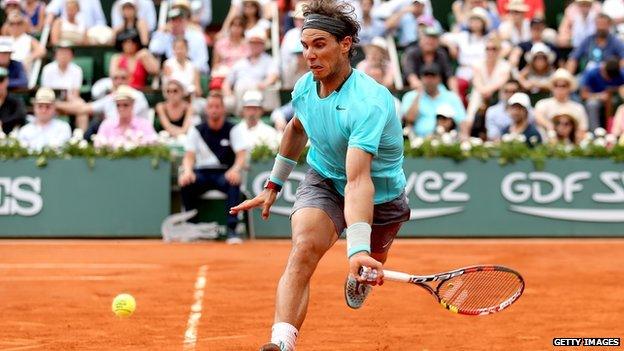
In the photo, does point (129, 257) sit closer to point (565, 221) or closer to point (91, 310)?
point (91, 310)

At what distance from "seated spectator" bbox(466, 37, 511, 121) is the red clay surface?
2607 millimetres

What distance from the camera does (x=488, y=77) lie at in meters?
15.8

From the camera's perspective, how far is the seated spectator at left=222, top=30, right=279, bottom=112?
1563 cm

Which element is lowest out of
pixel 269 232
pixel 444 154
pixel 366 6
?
pixel 269 232

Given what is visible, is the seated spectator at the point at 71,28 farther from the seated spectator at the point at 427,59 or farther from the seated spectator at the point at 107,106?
the seated spectator at the point at 427,59

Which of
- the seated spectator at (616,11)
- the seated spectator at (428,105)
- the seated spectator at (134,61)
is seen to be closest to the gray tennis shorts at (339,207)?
the seated spectator at (428,105)

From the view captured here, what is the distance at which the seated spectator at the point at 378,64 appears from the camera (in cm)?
1467

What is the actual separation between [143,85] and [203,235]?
323 cm

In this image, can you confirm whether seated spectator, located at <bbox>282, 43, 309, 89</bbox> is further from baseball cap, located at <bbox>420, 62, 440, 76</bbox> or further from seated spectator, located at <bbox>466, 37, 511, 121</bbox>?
seated spectator, located at <bbox>466, 37, 511, 121</bbox>

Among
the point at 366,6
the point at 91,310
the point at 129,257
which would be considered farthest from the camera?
the point at 366,6

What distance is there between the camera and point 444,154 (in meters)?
13.9

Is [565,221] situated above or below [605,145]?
below

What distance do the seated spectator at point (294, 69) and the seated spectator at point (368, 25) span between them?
1.14 m

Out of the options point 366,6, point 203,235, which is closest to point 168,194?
point 203,235
